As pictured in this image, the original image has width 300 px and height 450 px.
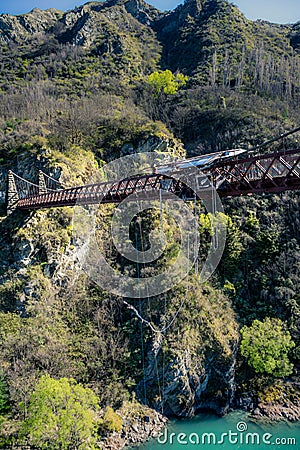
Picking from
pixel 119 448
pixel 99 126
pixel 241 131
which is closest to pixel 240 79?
pixel 241 131

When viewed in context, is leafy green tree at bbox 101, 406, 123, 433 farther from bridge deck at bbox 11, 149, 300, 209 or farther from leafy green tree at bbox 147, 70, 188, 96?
leafy green tree at bbox 147, 70, 188, 96

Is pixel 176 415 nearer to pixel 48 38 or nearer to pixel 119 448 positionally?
pixel 119 448

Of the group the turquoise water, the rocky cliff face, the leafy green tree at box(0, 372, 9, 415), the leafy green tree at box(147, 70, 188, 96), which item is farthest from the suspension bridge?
the rocky cliff face

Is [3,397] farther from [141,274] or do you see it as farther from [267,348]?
[267,348]

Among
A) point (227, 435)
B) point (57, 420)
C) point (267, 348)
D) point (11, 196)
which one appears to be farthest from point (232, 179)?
point (11, 196)

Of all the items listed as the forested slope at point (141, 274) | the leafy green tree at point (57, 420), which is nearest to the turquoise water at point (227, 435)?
the forested slope at point (141, 274)

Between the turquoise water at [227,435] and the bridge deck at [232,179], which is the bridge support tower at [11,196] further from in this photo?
the turquoise water at [227,435]
